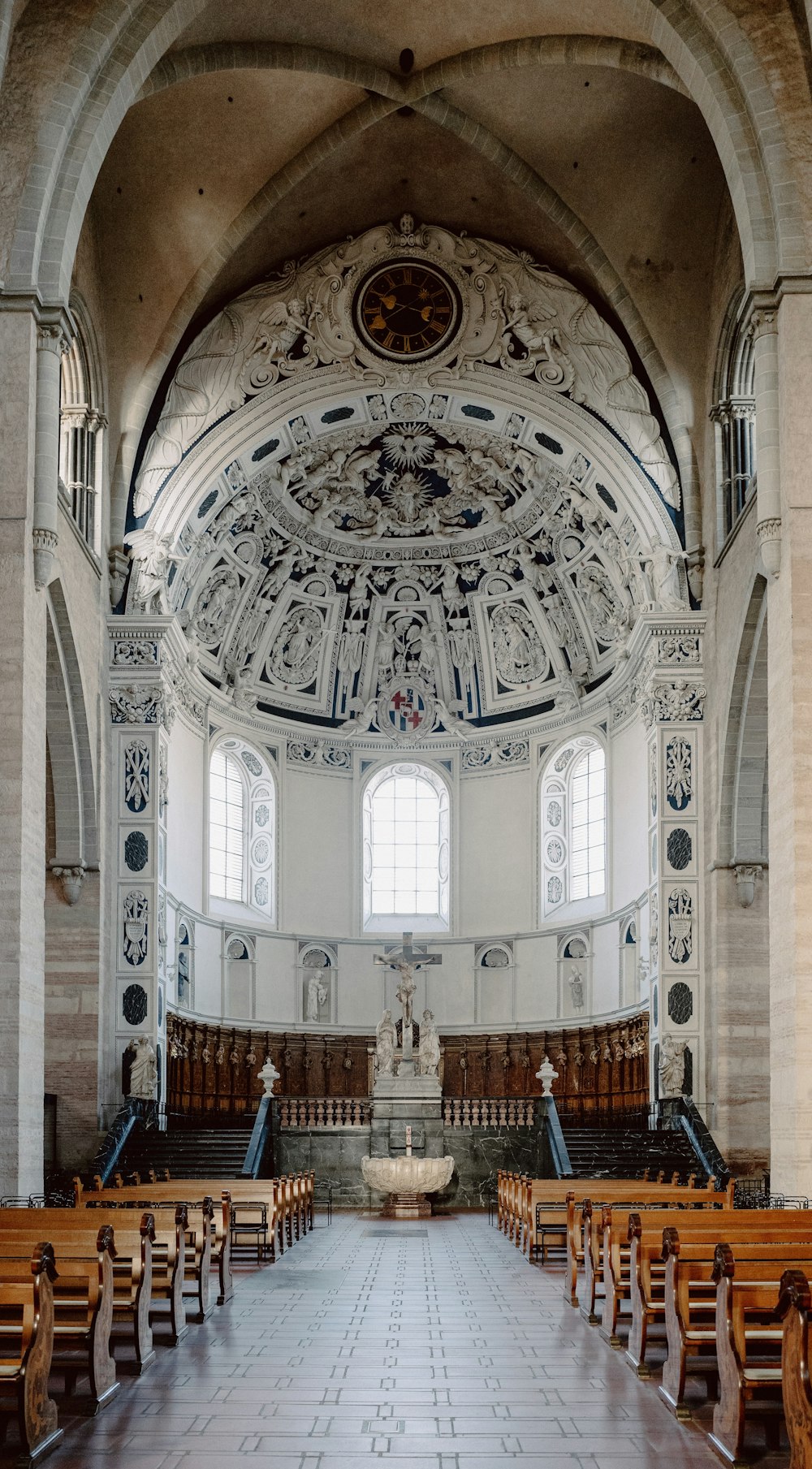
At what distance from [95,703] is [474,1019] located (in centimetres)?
1226

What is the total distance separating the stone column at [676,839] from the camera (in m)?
25.3

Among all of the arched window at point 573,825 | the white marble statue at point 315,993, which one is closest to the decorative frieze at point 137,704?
the white marble statue at point 315,993

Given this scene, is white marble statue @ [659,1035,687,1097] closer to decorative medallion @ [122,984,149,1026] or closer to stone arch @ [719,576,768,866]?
stone arch @ [719,576,768,866]

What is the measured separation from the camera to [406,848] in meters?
35.6

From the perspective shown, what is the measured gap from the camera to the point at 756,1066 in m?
24.4

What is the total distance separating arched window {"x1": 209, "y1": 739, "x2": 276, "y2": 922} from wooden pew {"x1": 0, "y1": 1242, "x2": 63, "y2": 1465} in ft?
80.8

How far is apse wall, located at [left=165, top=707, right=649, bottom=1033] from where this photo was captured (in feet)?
102

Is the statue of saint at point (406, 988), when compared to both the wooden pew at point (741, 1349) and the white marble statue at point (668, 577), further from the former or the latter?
the wooden pew at point (741, 1349)

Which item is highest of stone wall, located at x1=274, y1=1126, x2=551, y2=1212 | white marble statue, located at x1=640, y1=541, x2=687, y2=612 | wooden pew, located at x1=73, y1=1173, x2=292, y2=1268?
white marble statue, located at x1=640, y1=541, x2=687, y2=612

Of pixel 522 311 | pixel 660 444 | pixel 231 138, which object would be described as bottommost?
pixel 660 444

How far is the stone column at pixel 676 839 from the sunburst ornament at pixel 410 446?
6612 millimetres

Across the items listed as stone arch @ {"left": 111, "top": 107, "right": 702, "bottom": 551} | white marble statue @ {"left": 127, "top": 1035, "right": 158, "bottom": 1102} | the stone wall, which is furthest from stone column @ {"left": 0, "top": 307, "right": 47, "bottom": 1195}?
the stone wall

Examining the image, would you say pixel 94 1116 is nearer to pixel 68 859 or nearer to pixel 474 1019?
pixel 68 859

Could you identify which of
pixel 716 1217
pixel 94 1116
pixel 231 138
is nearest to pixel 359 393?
pixel 231 138
